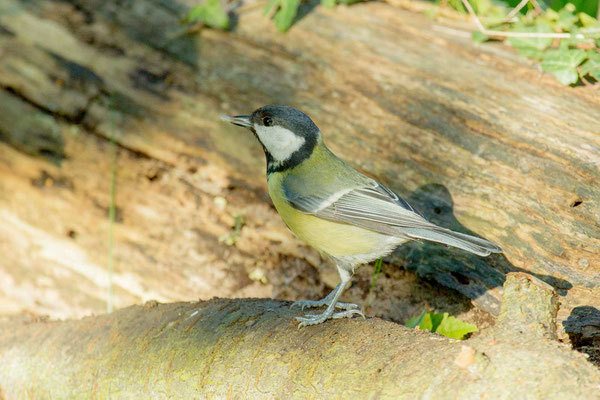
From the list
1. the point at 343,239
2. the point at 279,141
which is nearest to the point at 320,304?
the point at 343,239

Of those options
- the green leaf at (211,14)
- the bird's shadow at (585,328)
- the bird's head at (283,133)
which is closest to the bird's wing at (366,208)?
the bird's head at (283,133)

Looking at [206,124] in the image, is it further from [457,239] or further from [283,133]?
[457,239]

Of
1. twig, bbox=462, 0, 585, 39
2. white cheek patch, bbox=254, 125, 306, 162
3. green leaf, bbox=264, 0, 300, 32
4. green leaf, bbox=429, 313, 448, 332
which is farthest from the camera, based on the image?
green leaf, bbox=264, 0, 300, 32

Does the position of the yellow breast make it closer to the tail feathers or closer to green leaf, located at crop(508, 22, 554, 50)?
the tail feathers

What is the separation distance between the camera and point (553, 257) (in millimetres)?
2486

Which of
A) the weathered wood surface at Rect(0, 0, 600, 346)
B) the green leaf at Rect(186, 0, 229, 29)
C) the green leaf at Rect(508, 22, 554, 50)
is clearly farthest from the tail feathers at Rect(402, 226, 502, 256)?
the green leaf at Rect(186, 0, 229, 29)

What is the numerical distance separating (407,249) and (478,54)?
4.67ft

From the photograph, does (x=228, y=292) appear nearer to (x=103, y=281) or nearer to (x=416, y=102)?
(x=103, y=281)

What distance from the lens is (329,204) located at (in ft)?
8.08

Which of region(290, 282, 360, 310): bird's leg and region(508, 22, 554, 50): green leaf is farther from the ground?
region(508, 22, 554, 50): green leaf

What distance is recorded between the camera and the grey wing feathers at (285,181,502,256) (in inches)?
89.0

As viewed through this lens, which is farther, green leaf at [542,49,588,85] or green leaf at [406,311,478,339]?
green leaf at [542,49,588,85]

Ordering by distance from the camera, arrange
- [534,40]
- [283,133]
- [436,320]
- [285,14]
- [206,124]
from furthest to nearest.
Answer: [285,14] → [206,124] → [534,40] → [283,133] → [436,320]

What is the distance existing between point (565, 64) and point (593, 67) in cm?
14
